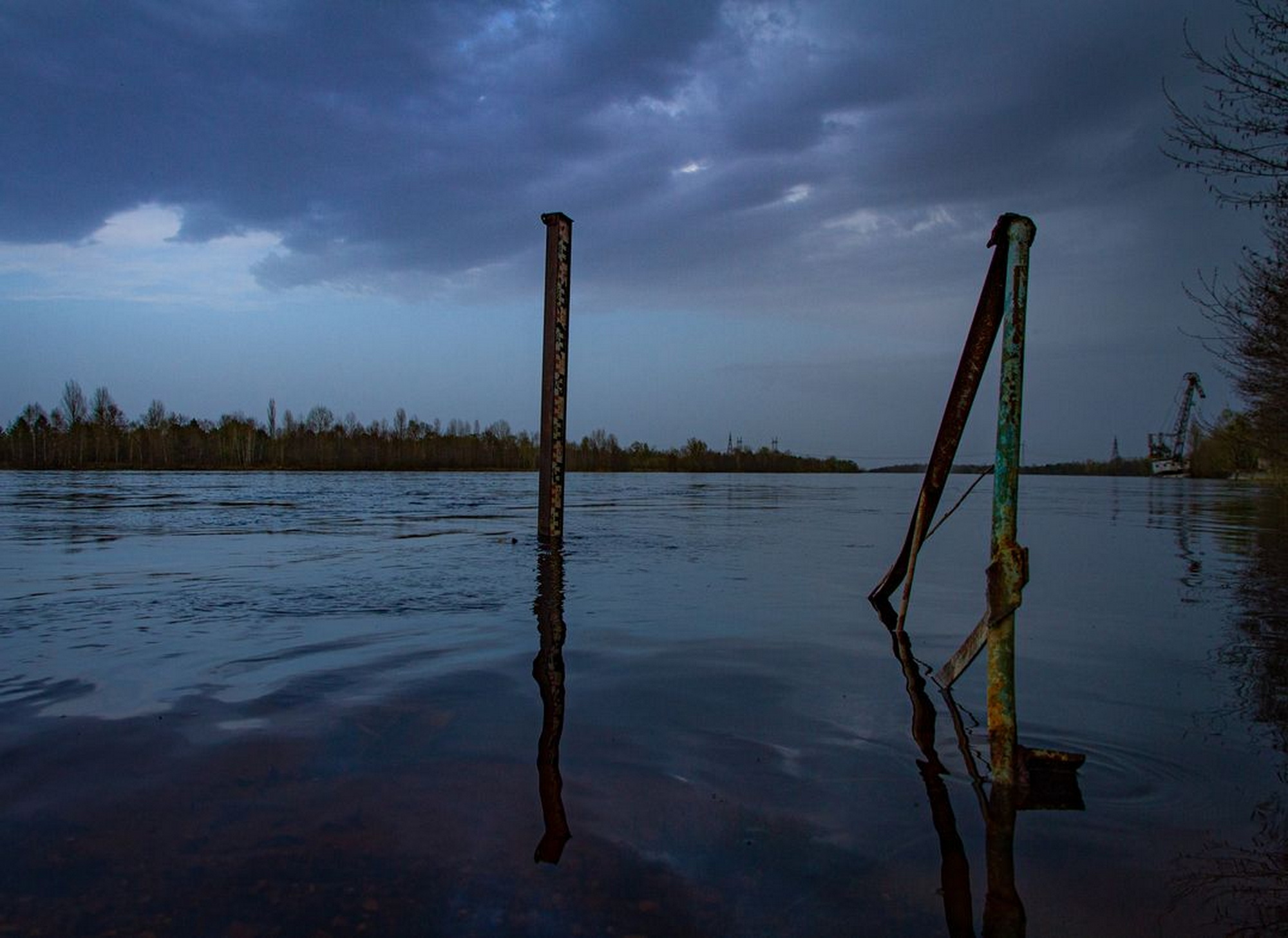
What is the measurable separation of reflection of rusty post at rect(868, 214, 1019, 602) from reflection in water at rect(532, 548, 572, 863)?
2.50 m

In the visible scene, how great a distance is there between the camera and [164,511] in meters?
19.8

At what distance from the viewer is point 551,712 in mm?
4195

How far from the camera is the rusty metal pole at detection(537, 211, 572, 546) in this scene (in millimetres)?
12289

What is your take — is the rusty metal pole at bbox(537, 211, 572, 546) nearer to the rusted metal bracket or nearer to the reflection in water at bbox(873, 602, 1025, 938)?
the reflection in water at bbox(873, 602, 1025, 938)

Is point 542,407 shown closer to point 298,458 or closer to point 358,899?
point 358,899

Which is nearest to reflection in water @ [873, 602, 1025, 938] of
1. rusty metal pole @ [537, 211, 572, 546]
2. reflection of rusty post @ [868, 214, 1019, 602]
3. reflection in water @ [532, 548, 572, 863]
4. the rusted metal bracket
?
the rusted metal bracket

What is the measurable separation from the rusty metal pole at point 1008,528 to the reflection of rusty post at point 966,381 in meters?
0.30

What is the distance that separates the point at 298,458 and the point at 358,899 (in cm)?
11858

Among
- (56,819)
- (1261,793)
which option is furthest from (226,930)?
(1261,793)

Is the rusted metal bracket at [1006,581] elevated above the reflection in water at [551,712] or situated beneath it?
elevated above

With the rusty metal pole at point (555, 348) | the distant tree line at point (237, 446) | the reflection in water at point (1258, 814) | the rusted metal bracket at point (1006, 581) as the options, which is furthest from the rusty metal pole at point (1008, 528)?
the distant tree line at point (237, 446)

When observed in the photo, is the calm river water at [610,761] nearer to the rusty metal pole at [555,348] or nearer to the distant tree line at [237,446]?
the rusty metal pole at [555,348]

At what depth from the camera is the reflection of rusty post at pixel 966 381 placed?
155 inches

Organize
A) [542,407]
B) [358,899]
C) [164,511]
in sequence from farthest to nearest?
[164,511] → [542,407] → [358,899]
